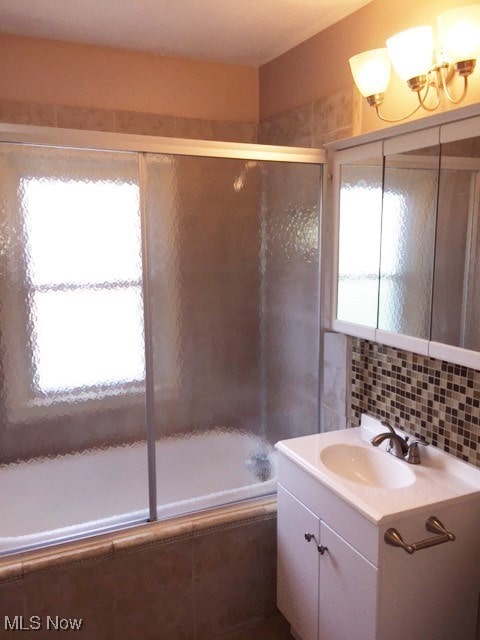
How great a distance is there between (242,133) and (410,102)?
1212mm

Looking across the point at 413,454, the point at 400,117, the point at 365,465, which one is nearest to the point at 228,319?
the point at 365,465

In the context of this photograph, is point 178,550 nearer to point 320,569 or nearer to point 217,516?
point 217,516

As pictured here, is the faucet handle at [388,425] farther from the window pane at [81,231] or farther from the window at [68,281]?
the window pane at [81,231]

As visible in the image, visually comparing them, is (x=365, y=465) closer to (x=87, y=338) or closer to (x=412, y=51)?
(x=87, y=338)

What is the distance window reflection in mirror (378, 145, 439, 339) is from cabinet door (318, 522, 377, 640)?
73cm

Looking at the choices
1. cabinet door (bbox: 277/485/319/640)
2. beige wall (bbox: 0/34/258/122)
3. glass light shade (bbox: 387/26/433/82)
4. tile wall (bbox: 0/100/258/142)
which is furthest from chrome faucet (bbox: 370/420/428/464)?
beige wall (bbox: 0/34/258/122)

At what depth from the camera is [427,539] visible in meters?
→ 1.52

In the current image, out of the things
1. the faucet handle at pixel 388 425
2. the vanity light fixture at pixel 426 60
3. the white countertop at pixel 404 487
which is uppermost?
the vanity light fixture at pixel 426 60

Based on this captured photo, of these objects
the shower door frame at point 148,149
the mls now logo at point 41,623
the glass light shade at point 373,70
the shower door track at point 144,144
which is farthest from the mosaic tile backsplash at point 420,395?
the mls now logo at point 41,623

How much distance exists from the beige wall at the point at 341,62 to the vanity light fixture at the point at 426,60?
0.08 m

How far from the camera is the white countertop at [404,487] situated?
60.0 inches

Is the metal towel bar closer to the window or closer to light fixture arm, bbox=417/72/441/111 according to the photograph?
the window

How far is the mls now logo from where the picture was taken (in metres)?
1.78

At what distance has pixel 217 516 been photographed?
2.09 meters
